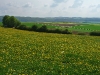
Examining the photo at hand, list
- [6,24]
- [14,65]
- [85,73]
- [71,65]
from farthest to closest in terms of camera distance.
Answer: [6,24] < [71,65] < [14,65] < [85,73]

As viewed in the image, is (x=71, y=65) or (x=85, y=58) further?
(x=85, y=58)

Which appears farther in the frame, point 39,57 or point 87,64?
point 39,57

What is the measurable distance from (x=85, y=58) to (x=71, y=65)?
3640 mm

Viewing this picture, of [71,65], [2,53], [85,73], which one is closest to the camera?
[85,73]

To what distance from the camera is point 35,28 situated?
8044cm

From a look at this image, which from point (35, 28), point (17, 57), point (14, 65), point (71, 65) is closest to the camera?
point (14, 65)

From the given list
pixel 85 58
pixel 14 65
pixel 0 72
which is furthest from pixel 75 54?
pixel 0 72

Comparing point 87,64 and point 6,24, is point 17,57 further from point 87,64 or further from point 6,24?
point 6,24

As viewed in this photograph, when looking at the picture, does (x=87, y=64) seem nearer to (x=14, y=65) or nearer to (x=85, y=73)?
(x=85, y=73)

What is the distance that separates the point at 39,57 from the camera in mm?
19375

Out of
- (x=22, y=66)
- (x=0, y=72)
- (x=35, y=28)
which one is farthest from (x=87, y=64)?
(x=35, y=28)

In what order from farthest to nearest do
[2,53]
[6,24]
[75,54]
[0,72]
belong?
[6,24], [75,54], [2,53], [0,72]

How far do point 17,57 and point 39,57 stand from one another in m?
2.05

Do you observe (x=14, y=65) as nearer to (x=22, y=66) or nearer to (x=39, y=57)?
(x=22, y=66)
